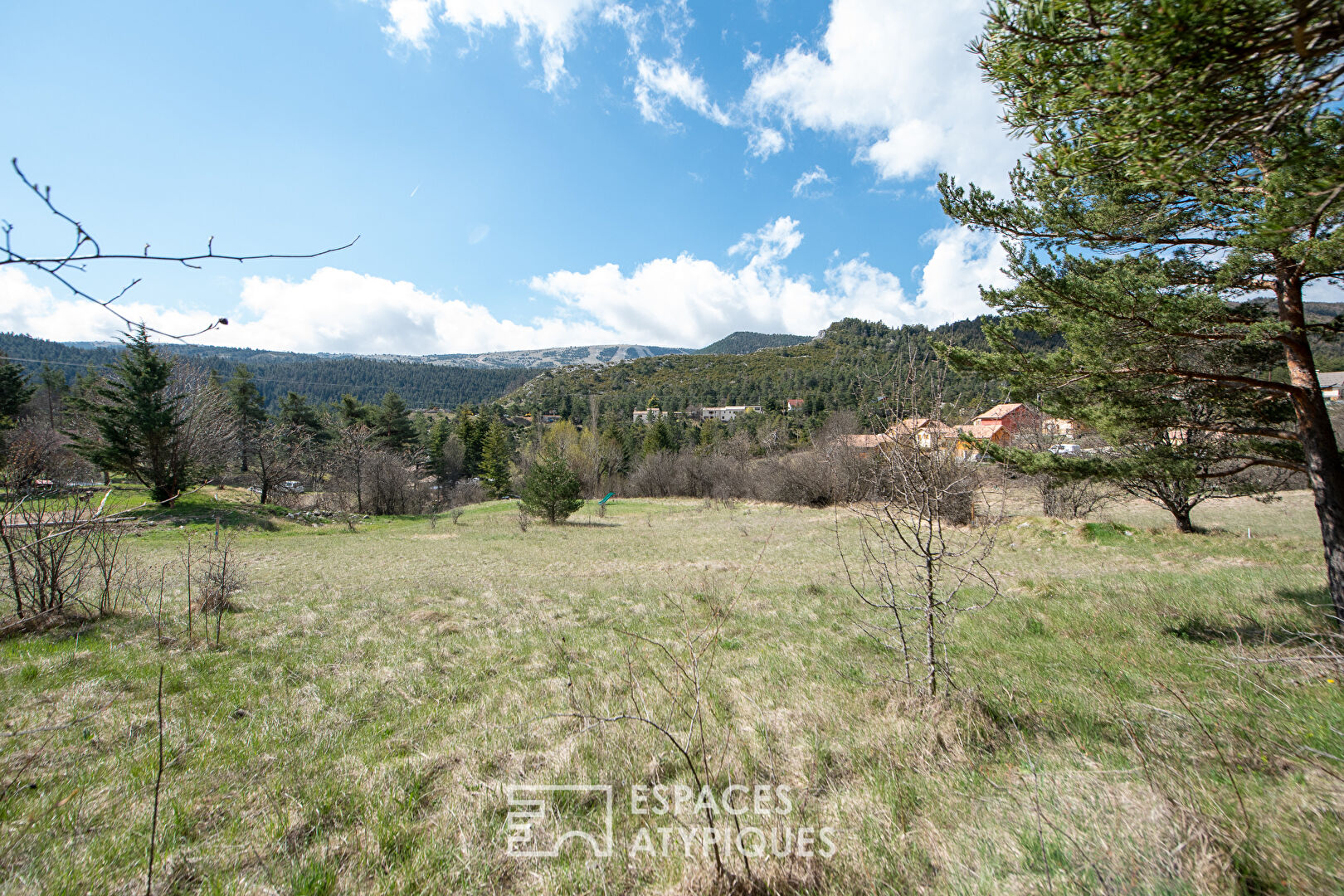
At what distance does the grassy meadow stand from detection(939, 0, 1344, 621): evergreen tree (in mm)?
2770

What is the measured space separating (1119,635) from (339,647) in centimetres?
934

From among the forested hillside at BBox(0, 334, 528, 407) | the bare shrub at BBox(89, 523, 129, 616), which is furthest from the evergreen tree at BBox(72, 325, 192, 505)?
the forested hillside at BBox(0, 334, 528, 407)

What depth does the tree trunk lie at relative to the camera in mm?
4926

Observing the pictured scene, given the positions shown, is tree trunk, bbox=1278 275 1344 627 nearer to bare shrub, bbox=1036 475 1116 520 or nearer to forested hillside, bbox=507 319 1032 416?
bare shrub, bbox=1036 475 1116 520

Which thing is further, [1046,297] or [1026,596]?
[1026,596]

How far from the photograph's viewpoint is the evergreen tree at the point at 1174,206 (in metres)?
2.74

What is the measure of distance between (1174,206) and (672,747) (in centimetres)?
752

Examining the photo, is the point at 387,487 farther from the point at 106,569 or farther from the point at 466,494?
the point at 106,569

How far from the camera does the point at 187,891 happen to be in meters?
2.12

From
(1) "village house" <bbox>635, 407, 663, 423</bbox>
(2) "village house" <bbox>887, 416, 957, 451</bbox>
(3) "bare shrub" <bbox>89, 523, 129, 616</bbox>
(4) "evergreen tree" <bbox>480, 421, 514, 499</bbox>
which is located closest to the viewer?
(2) "village house" <bbox>887, 416, 957, 451</bbox>

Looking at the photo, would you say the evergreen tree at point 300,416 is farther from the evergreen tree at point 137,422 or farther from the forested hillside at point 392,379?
the forested hillside at point 392,379

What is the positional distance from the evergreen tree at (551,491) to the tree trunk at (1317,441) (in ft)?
83.9

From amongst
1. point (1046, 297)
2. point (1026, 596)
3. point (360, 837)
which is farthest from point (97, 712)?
point (1026, 596)

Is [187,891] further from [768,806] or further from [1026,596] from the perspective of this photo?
[1026,596]
